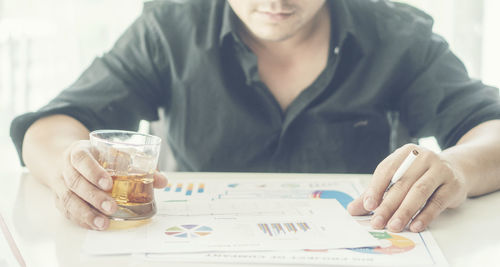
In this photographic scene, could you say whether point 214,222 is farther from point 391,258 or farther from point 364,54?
point 364,54

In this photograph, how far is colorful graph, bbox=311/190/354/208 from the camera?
941 mm

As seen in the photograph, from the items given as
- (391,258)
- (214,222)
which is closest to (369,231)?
(391,258)

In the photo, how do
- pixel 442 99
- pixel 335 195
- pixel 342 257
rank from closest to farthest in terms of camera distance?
pixel 342 257 < pixel 335 195 < pixel 442 99

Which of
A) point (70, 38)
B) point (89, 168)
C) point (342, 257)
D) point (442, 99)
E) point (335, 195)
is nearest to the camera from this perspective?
point (342, 257)

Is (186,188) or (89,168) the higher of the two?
(89,168)

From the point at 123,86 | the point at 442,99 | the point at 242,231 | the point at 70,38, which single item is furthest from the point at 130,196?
the point at 70,38

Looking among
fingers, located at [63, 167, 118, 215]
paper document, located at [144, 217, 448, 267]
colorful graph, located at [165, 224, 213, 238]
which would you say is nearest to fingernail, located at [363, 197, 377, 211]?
paper document, located at [144, 217, 448, 267]

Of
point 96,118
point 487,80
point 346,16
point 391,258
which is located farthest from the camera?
point 487,80

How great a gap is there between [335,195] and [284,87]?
434mm

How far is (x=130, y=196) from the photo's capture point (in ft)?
2.65

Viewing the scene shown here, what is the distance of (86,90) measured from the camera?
4.17 feet

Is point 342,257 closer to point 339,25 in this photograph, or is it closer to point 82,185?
point 82,185

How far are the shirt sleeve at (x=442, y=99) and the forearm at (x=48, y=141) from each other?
A: 807 millimetres

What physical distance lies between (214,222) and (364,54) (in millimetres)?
703
